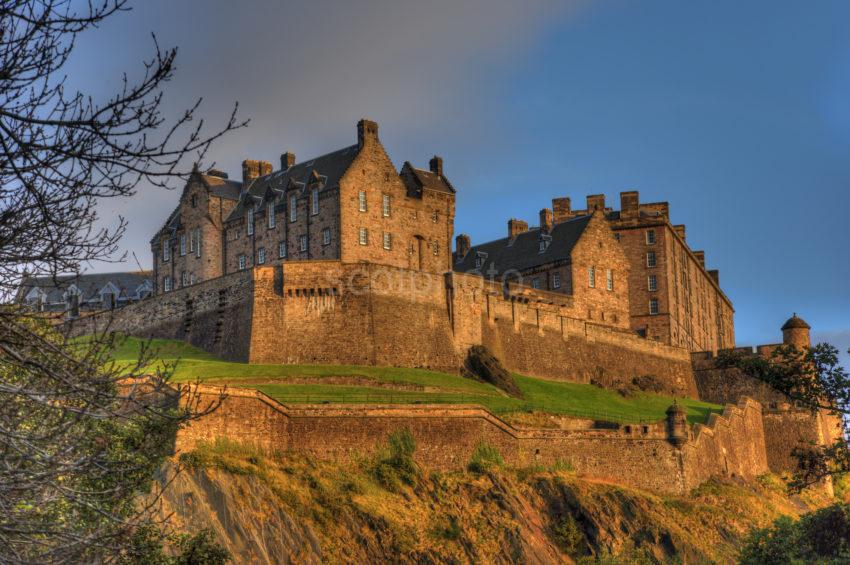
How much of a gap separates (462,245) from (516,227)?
17.5ft

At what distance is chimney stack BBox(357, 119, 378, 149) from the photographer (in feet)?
235

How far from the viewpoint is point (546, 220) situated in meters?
88.3

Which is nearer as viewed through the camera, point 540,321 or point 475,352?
point 475,352

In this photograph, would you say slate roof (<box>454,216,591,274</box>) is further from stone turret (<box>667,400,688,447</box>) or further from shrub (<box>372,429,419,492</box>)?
shrub (<box>372,429,419,492</box>)

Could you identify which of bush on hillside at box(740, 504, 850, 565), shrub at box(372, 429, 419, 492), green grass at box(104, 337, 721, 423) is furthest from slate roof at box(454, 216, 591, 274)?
bush on hillside at box(740, 504, 850, 565)

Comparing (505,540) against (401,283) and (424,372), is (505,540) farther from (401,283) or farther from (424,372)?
(401,283)

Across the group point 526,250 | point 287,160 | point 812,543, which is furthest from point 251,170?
point 812,543

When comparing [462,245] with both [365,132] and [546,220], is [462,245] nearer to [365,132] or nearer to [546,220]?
[546,220]

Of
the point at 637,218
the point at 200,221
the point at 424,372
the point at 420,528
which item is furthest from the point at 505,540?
the point at 637,218

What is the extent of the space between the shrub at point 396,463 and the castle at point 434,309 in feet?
1.95

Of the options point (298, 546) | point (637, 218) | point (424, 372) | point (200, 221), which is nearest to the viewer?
point (298, 546)

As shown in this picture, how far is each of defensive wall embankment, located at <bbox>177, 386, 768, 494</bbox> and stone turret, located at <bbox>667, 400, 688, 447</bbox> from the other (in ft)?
0.84

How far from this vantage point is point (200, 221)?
77625mm

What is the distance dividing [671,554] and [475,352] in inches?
750
